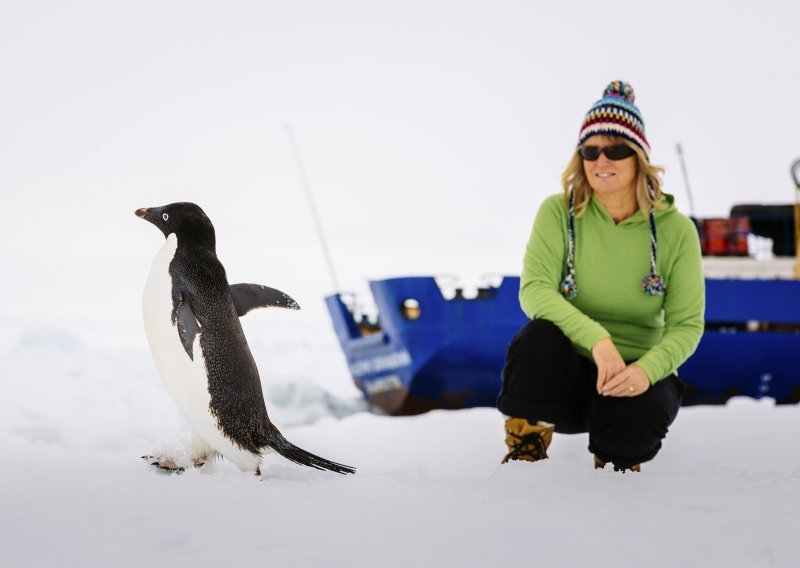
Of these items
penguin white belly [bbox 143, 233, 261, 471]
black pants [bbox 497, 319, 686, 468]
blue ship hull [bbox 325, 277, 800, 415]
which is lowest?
blue ship hull [bbox 325, 277, 800, 415]

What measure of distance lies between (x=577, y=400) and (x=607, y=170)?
1.84 feet

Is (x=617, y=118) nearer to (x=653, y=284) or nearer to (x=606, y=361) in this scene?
(x=653, y=284)

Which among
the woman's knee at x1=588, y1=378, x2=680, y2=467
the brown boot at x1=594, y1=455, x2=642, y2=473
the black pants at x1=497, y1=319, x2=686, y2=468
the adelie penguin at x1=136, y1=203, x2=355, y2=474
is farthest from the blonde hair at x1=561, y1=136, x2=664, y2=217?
the adelie penguin at x1=136, y1=203, x2=355, y2=474

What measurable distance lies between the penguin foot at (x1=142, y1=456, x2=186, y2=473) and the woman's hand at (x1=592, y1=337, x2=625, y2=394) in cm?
92

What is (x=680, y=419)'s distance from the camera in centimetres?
319

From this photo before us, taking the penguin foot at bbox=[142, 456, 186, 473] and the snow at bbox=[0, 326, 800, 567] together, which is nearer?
the snow at bbox=[0, 326, 800, 567]

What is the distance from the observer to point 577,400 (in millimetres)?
2016

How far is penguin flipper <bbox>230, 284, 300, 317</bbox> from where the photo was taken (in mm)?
1705

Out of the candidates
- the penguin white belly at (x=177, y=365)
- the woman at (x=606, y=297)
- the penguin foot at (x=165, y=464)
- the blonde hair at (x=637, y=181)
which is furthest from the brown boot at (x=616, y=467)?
the penguin foot at (x=165, y=464)

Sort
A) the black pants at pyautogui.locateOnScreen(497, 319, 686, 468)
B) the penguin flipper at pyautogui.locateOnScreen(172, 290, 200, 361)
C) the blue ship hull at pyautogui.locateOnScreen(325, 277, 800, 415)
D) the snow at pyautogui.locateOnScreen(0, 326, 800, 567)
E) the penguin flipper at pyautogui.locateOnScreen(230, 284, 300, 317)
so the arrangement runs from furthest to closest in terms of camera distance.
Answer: the blue ship hull at pyautogui.locateOnScreen(325, 277, 800, 415), the black pants at pyautogui.locateOnScreen(497, 319, 686, 468), the penguin flipper at pyautogui.locateOnScreen(230, 284, 300, 317), the penguin flipper at pyautogui.locateOnScreen(172, 290, 200, 361), the snow at pyautogui.locateOnScreen(0, 326, 800, 567)

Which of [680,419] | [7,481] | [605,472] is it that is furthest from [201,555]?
[680,419]

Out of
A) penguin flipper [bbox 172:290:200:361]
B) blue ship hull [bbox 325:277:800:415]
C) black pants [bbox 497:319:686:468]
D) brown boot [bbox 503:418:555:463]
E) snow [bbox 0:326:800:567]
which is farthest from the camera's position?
blue ship hull [bbox 325:277:800:415]

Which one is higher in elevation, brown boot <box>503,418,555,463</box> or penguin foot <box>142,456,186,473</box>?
penguin foot <box>142,456,186,473</box>

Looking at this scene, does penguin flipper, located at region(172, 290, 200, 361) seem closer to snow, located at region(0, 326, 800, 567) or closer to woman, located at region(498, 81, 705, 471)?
snow, located at region(0, 326, 800, 567)
